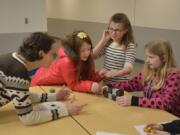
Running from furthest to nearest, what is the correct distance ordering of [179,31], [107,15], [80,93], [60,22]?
1. [60,22]
2. [107,15]
3. [179,31]
4. [80,93]

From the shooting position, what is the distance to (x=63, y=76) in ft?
6.89

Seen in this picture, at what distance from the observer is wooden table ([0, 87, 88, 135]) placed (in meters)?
1.35

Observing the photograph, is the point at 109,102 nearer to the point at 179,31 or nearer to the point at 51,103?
the point at 51,103

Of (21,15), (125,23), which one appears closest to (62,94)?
(125,23)

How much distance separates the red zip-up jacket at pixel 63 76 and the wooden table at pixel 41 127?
51 cm

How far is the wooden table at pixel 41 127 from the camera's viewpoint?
4.44 ft

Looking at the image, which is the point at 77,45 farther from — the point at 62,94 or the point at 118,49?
the point at 118,49

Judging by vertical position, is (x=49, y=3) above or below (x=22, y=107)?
above

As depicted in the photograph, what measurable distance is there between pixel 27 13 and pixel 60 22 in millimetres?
3557

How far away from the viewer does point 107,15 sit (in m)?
5.21

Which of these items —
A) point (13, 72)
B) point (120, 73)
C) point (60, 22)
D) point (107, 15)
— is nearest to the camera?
point (13, 72)

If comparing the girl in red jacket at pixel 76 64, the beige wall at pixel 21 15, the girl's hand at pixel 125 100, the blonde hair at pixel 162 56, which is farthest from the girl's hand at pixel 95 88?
the beige wall at pixel 21 15

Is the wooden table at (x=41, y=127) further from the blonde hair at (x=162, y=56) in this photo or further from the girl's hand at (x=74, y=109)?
the blonde hair at (x=162, y=56)

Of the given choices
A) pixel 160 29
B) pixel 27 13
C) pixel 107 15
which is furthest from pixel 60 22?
pixel 160 29
